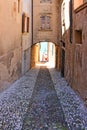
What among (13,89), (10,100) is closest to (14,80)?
(13,89)

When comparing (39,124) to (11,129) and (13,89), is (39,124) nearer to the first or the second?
(11,129)

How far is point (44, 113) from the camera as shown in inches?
392

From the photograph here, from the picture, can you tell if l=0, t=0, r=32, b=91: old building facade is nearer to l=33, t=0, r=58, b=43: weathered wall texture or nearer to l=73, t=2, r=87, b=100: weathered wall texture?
l=73, t=2, r=87, b=100: weathered wall texture

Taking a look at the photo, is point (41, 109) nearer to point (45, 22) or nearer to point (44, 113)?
point (44, 113)

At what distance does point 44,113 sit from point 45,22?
17.6 m

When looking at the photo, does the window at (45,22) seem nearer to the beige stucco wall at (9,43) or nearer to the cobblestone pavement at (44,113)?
the beige stucco wall at (9,43)

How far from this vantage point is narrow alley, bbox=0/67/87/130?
851 centimetres

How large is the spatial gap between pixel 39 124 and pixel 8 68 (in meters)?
6.68

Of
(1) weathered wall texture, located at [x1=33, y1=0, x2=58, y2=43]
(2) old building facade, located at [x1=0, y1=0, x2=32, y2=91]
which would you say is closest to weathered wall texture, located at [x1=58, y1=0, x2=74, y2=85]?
(2) old building facade, located at [x1=0, y1=0, x2=32, y2=91]

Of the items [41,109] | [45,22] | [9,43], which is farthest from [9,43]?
[45,22]

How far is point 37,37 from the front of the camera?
88.5 ft

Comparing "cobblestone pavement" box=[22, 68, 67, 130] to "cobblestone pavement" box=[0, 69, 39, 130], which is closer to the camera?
"cobblestone pavement" box=[22, 68, 67, 130]

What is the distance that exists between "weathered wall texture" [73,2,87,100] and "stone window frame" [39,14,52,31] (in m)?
12.7

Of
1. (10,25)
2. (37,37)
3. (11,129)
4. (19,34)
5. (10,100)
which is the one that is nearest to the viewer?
(11,129)
